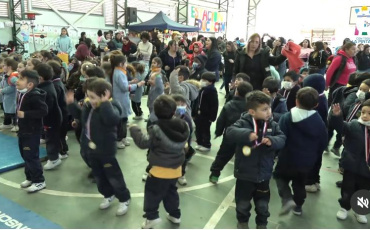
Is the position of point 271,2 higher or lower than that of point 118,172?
higher

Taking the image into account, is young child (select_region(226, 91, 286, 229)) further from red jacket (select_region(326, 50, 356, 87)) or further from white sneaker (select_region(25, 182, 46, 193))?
red jacket (select_region(326, 50, 356, 87))

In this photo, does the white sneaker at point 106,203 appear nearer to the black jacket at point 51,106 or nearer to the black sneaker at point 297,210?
the black jacket at point 51,106

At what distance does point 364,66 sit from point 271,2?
16.7 m

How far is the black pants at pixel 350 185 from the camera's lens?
2950 mm

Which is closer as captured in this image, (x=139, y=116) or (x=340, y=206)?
(x=340, y=206)

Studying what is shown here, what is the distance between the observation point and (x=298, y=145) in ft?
9.38

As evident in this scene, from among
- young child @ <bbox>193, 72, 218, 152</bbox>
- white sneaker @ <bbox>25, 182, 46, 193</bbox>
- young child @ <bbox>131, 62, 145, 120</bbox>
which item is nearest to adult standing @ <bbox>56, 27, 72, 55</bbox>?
young child @ <bbox>131, 62, 145, 120</bbox>

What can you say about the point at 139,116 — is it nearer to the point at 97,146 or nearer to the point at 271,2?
the point at 97,146

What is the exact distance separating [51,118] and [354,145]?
341 centimetres

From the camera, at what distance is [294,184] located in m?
3.03

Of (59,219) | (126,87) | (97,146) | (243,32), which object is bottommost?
(59,219)

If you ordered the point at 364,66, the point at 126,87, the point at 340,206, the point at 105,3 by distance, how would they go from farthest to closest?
the point at 105,3
the point at 364,66
the point at 126,87
the point at 340,206

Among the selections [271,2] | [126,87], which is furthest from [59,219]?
[271,2]

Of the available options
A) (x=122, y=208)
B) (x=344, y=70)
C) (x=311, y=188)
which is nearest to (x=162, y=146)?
(x=122, y=208)
